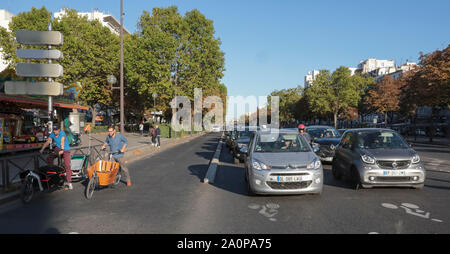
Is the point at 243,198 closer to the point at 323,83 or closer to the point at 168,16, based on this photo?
the point at 168,16

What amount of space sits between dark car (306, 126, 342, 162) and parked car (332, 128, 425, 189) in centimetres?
382

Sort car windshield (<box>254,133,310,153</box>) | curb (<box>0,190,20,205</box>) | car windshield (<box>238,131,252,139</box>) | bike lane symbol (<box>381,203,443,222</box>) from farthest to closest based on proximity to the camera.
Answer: car windshield (<box>238,131,252,139</box>) < car windshield (<box>254,133,310,153</box>) < curb (<box>0,190,20,205</box>) < bike lane symbol (<box>381,203,443,222</box>)

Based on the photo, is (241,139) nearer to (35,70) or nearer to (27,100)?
(35,70)

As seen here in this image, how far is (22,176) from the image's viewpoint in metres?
6.88

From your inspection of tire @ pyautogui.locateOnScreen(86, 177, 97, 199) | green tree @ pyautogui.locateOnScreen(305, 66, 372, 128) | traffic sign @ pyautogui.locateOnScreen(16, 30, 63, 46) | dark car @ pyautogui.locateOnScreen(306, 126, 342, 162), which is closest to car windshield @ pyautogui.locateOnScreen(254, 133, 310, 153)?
tire @ pyautogui.locateOnScreen(86, 177, 97, 199)

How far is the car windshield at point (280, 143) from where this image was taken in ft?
23.7

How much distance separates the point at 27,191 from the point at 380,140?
826 centimetres

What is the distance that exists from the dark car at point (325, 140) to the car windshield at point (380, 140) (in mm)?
3859

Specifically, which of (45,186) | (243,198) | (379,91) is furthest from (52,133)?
(379,91)

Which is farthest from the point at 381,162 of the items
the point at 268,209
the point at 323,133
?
the point at 323,133

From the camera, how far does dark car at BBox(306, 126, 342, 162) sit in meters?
12.0

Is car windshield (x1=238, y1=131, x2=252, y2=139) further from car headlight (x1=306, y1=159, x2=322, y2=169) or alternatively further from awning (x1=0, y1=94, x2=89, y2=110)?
awning (x1=0, y1=94, x2=89, y2=110)

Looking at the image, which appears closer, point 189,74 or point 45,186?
point 45,186
